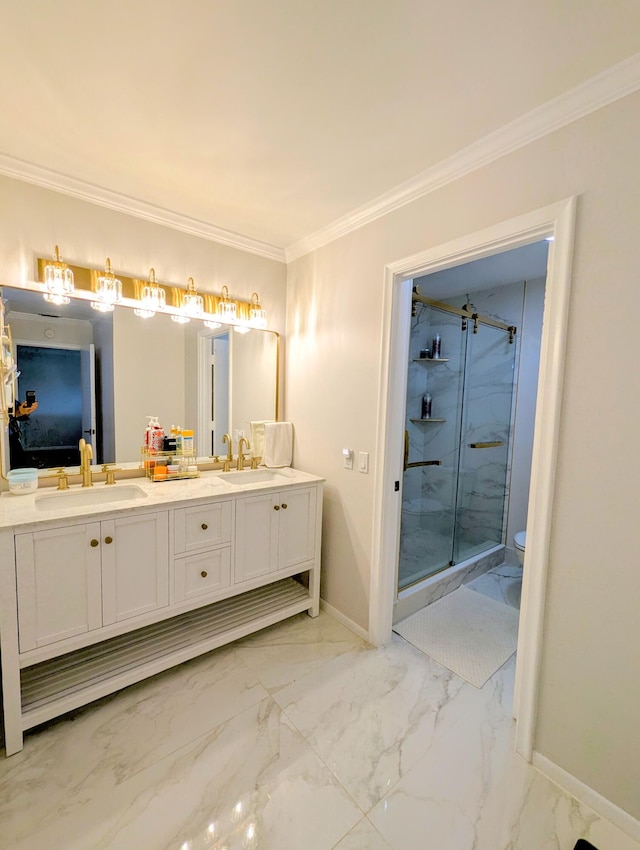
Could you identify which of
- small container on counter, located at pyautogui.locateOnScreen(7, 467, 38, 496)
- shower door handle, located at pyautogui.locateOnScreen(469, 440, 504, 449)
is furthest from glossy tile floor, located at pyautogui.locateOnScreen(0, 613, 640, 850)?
shower door handle, located at pyautogui.locateOnScreen(469, 440, 504, 449)

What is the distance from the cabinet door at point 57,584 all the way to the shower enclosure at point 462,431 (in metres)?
2.35

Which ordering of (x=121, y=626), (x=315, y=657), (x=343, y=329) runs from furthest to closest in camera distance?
(x=343, y=329)
(x=315, y=657)
(x=121, y=626)

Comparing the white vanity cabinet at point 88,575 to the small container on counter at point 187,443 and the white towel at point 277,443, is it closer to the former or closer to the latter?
the small container on counter at point 187,443

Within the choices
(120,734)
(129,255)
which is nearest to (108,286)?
(129,255)

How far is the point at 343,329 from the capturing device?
7.54 ft

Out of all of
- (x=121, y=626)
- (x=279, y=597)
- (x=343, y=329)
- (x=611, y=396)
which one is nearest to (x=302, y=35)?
(x=343, y=329)

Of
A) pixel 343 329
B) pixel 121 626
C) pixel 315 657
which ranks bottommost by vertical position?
pixel 315 657

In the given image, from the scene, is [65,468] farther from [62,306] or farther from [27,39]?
[27,39]

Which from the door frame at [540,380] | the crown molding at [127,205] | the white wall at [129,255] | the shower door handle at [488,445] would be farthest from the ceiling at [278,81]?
the shower door handle at [488,445]

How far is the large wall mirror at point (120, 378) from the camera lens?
189 cm

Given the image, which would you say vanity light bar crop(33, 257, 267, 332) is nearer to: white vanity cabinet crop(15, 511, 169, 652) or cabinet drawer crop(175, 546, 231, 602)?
white vanity cabinet crop(15, 511, 169, 652)

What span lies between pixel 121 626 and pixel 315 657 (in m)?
1.02

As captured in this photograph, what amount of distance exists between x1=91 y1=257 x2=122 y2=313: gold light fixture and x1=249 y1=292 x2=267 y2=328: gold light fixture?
2.66 ft

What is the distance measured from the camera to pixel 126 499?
2.02m
